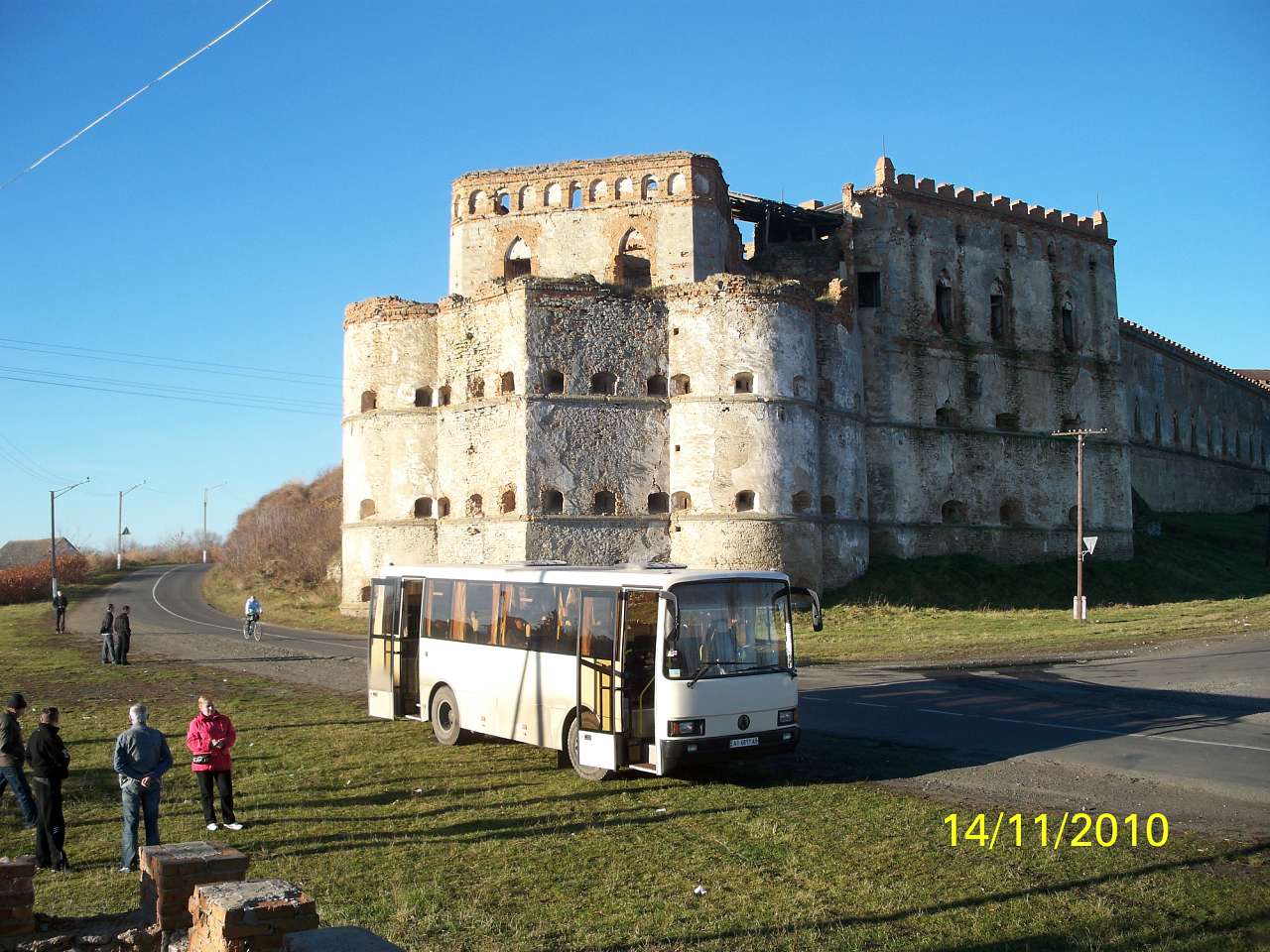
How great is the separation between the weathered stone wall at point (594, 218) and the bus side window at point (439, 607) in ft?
85.0

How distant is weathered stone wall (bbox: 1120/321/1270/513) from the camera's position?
201ft

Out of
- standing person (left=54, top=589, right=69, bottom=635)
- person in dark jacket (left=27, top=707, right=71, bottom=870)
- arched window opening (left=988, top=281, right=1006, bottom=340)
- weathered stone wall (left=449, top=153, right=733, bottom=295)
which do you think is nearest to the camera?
person in dark jacket (left=27, top=707, right=71, bottom=870)

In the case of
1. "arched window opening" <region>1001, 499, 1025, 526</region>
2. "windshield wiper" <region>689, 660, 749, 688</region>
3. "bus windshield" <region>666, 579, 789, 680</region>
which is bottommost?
"windshield wiper" <region>689, 660, 749, 688</region>

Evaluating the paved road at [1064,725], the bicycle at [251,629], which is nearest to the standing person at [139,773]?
the paved road at [1064,725]

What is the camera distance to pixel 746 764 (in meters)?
14.5

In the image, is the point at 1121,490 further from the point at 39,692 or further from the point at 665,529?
the point at 39,692

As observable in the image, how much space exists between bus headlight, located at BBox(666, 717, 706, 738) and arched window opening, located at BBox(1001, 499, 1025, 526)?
36943 millimetres

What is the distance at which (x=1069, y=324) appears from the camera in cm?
5028

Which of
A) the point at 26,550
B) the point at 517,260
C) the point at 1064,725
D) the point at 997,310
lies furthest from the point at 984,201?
the point at 26,550

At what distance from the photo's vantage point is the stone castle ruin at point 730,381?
121ft

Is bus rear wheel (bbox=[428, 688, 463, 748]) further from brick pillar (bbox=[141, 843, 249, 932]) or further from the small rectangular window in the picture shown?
the small rectangular window

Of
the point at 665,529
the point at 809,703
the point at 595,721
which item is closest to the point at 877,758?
the point at 595,721

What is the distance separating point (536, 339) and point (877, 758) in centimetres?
2473
